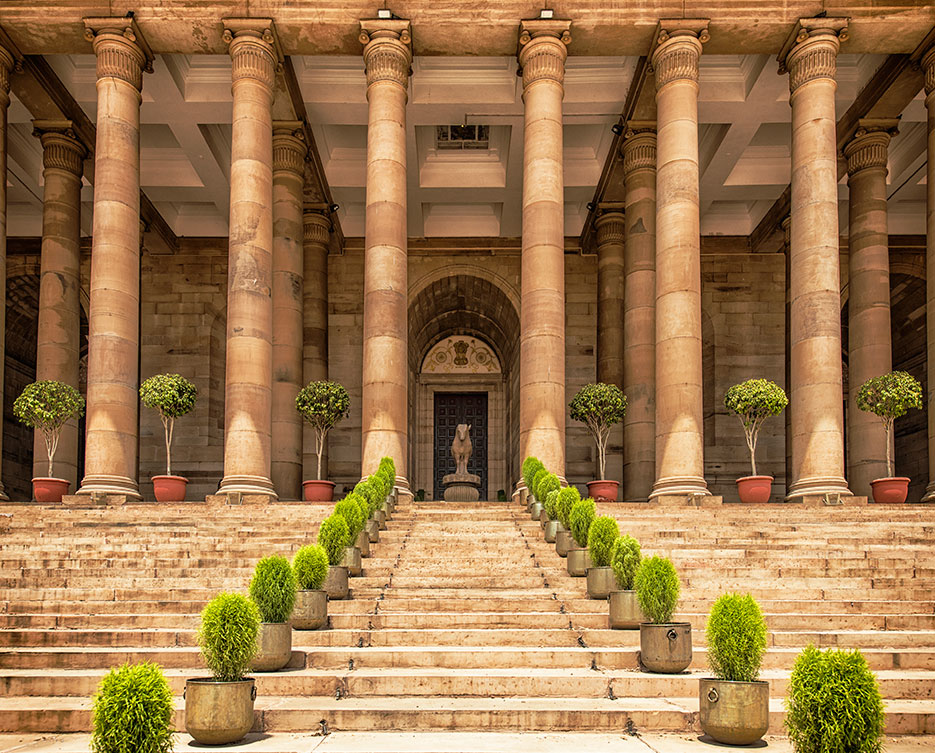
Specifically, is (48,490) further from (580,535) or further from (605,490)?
(580,535)

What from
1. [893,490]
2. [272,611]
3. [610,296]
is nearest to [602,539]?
[272,611]

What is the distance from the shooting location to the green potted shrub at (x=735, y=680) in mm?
9055

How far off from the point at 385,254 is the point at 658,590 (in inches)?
596

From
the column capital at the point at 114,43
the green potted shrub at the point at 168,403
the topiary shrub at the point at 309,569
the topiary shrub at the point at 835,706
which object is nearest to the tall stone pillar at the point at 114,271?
the column capital at the point at 114,43

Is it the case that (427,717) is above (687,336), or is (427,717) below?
below

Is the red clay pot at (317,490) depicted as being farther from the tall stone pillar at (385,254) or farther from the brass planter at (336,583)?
the brass planter at (336,583)

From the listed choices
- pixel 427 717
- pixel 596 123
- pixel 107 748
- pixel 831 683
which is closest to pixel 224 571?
pixel 427 717

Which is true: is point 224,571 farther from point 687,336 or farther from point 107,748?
point 687,336

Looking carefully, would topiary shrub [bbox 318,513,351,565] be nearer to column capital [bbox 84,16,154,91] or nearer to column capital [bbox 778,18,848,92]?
column capital [bbox 84,16,154,91]

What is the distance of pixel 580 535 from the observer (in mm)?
15578

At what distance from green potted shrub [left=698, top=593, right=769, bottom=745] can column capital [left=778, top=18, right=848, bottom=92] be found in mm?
19364

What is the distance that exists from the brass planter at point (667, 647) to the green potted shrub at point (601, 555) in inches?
91.8

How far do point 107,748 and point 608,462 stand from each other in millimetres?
31349

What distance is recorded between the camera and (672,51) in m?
25.2
